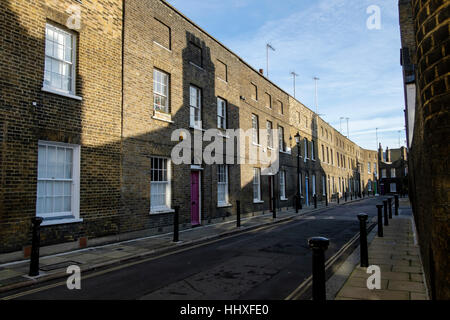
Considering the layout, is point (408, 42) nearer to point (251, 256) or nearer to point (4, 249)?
point (251, 256)

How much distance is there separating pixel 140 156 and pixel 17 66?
462 centimetres

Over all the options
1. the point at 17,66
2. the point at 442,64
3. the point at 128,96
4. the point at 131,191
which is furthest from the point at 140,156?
the point at 442,64

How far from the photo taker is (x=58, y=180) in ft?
28.8

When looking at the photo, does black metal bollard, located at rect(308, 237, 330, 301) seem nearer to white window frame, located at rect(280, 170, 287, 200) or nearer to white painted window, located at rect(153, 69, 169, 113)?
white painted window, located at rect(153, 69, 169, 113)

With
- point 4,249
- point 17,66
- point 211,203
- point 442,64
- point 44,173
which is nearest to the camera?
point 442,64

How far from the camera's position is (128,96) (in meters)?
11.0

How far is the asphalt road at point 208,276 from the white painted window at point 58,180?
3.03 meters

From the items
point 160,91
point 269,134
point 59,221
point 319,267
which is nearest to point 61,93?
point 59,221

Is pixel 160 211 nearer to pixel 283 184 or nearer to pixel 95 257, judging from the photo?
pixel 95 257

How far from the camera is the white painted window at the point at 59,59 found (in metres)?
8.81

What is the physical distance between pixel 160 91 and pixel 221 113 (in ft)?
16.0

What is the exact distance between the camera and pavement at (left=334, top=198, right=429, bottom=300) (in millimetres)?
4828

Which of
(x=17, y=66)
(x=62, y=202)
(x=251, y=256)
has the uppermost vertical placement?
Result: (x=17, y=66)

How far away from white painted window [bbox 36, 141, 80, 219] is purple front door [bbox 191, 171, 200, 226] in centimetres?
579
